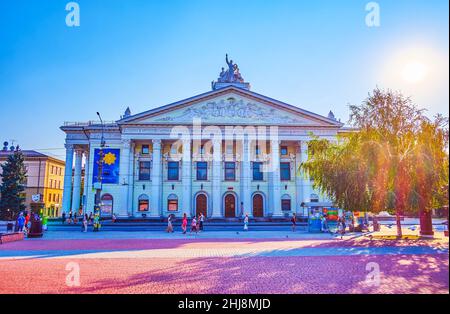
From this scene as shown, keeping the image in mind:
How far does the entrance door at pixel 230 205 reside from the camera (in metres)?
47.2

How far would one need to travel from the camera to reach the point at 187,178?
4484cm

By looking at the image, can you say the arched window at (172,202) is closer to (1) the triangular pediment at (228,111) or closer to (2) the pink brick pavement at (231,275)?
(1) the triangular pediment at (228,111)

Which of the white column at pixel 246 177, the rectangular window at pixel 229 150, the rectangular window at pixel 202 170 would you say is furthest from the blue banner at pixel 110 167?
the white column at pixel 246 177

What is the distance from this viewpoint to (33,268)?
39.5 ft

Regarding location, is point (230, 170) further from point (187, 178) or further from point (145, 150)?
point (145, 150)

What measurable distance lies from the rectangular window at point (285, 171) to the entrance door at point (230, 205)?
728cm

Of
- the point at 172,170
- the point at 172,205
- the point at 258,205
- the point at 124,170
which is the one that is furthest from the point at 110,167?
the point at 258,205

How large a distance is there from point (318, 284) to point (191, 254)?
25.8 feet

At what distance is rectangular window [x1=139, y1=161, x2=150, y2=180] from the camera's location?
4756cm

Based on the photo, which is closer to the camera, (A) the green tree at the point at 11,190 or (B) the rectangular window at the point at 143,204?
(B) the rectangular window at the point at 143,204

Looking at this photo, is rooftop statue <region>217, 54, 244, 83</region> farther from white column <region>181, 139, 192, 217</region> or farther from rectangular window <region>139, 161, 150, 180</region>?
rectangular window <region>139, 161, 150, 180</region>

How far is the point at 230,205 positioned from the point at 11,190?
34933mm

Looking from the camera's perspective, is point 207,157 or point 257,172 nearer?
point 207,157
